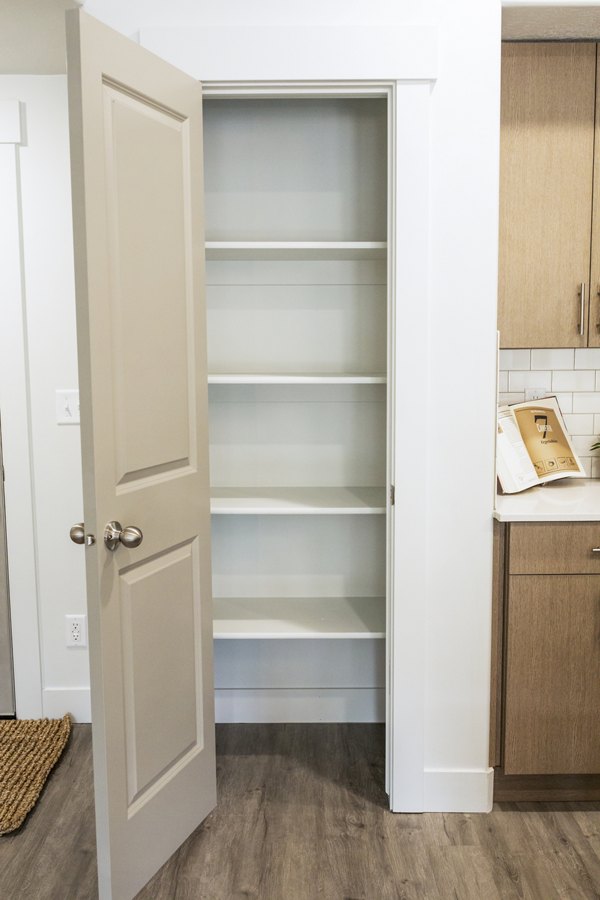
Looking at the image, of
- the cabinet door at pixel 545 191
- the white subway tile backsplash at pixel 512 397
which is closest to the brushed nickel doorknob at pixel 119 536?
the cabinet door at pixel 545 191

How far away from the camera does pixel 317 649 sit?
2.92 m

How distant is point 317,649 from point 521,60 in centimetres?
216

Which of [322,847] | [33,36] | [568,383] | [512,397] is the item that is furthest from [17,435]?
[568,383]

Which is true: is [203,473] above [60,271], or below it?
below

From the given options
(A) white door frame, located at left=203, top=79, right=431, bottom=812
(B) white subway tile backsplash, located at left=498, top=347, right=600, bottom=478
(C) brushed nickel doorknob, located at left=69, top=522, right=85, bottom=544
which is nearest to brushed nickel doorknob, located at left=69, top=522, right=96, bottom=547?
(C) brushed nickel doorknob, located at left=69, top=522, right=85, bottom=544

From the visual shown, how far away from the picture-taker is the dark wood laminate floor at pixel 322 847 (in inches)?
78.9

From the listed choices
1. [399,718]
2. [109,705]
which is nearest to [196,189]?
[109,705]

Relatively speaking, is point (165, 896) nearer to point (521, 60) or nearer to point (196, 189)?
point (196, 189)

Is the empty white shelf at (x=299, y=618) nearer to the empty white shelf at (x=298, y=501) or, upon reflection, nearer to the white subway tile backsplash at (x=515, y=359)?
the empty white shelf at (x=298, y=501)

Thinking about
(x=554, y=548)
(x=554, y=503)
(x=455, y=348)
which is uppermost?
(x=455, y=348)

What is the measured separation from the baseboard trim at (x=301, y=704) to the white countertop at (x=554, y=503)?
974 mm

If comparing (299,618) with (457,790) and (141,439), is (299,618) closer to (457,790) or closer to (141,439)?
(457,790)

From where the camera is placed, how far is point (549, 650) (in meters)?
2.29

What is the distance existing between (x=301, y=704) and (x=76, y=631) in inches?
35.2
